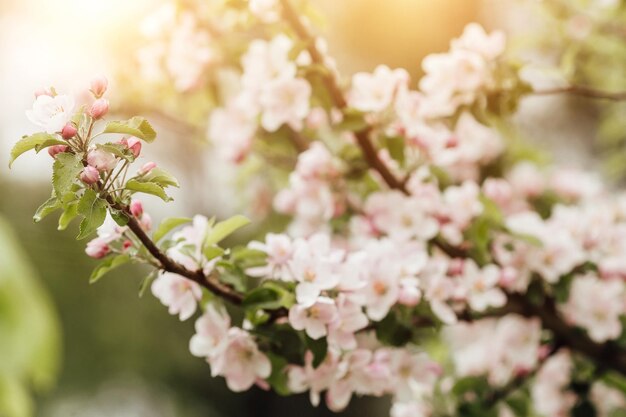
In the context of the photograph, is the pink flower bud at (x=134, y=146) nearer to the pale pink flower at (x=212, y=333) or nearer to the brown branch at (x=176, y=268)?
the brown branch at (x=176, y=268)

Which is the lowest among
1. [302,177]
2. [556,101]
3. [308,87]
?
[556,101]

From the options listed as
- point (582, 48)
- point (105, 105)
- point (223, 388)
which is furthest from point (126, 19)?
point (223, 388)

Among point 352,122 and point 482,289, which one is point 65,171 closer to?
point 352,122

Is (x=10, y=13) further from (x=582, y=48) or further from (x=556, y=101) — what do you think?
(x=582, y=48)

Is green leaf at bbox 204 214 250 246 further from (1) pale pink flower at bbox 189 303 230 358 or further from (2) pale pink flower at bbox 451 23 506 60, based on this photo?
(2) pale pink flower at bbox 451 23 506 60

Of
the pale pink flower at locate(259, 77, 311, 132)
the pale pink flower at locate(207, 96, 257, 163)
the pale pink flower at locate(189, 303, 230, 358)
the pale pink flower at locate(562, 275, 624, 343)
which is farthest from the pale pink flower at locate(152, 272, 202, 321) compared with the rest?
the pale pink flower at locate(562, 275, 624, 343)

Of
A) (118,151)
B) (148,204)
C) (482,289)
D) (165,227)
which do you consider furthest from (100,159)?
(148,204)
